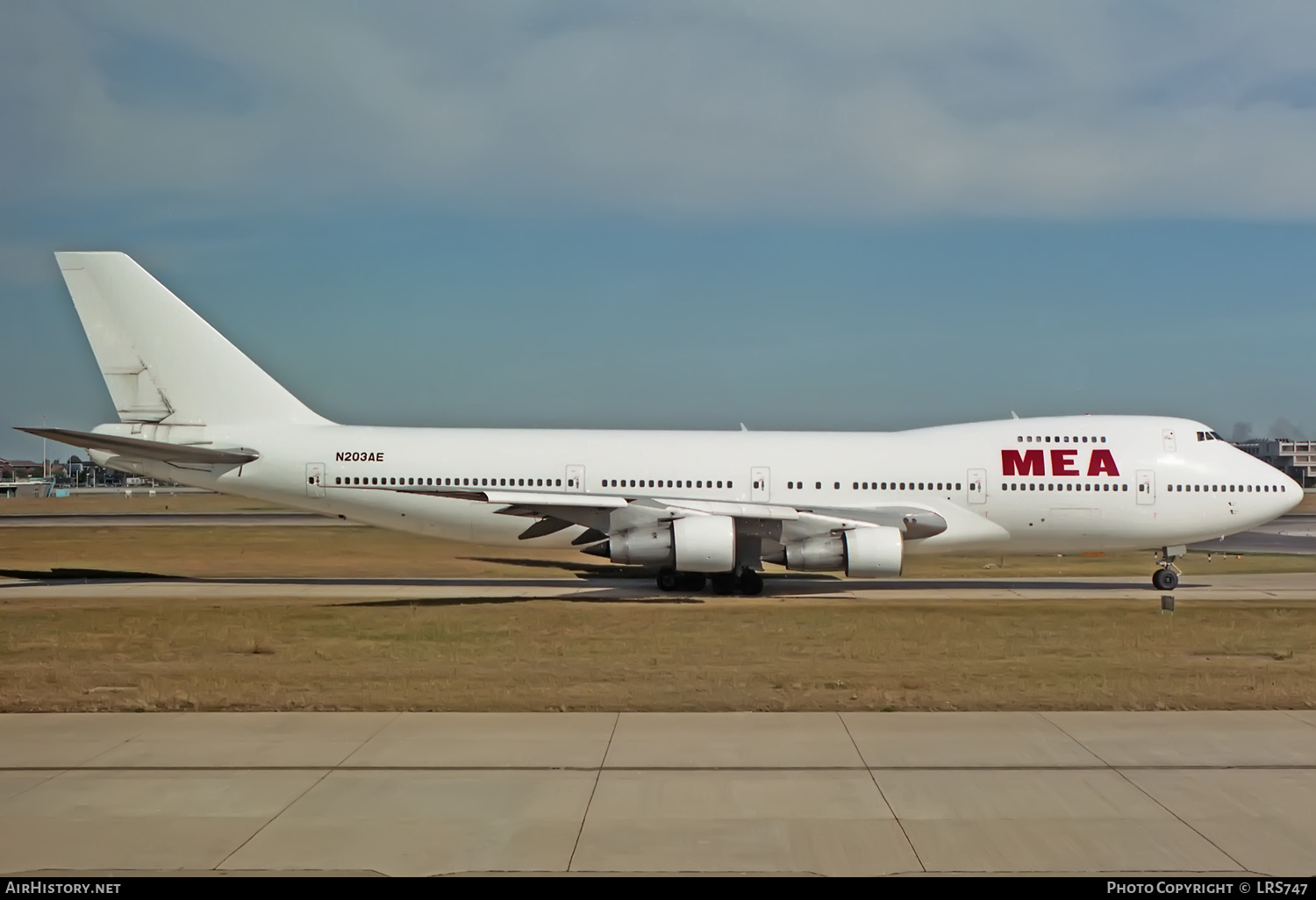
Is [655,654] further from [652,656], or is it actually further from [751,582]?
[751,582]

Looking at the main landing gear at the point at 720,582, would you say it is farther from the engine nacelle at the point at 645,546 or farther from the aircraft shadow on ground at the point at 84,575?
the aircraft shadow on ground at the point at 84,575

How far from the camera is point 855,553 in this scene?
25.8 metres

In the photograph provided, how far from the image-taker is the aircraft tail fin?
28.1 m

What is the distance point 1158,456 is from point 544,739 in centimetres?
2239

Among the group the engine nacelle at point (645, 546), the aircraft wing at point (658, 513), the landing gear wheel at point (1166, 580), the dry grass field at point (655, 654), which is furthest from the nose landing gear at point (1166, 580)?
the engine nacelle at point (645, 546)

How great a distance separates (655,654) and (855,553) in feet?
34.4

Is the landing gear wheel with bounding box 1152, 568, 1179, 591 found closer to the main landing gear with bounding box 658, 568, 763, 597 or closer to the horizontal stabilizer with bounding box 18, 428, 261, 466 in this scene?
the main landing gear with bounding box 658, 568, 763, 597

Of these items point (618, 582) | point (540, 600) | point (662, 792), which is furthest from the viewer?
point (618, 582)

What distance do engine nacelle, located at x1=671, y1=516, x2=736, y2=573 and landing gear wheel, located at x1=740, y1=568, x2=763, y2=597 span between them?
6.85ft

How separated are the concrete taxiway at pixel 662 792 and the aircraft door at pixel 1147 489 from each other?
17.8m

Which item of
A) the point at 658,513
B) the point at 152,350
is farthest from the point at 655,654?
the point at 152,350

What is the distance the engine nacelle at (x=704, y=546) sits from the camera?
2531cm

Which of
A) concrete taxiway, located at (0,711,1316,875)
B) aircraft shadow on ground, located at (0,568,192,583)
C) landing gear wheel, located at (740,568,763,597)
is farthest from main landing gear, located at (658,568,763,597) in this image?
concrete taxiway, located at (0,711,1316,875)

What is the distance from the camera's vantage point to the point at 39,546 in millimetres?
40594
